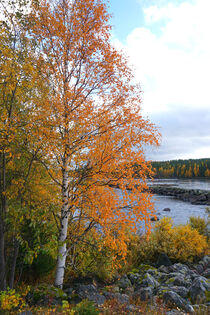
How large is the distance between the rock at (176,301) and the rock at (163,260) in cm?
360

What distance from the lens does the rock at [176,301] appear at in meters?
4.82

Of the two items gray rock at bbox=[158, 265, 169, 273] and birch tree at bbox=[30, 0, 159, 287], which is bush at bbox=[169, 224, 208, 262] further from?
birch tree at bbox=[30, 0, 159, 287]

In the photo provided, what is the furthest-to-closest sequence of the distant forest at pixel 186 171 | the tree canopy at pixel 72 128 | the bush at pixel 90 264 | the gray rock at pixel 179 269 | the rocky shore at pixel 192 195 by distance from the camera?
the distant forest at pixel 186 171
the rocky shore at pixel 192 195
the gray rock at pixel 179 269
the bush at pixel 90 264
the tree canopy at pixel 72 128

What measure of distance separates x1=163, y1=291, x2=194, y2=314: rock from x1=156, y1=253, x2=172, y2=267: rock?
360 centimetres

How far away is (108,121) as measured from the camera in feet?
17.1

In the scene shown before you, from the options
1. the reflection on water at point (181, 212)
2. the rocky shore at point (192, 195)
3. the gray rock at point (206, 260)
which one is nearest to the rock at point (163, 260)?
the gray rock at point (206, 260)

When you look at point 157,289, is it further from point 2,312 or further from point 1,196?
point 1,196

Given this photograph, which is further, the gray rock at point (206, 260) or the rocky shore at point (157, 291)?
the gray rock at point (206, 260)

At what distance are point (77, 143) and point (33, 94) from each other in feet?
5.66

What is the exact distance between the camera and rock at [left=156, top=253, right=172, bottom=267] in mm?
8832

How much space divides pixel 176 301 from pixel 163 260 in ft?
13.0

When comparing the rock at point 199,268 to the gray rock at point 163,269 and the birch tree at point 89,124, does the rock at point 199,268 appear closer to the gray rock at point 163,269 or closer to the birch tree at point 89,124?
the gray rock at point 163,269

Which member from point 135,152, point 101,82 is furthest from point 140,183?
point 101,82

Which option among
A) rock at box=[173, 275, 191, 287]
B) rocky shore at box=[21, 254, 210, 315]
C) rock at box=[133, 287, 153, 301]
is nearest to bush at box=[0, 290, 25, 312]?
rocky shore at box=[21, 254, 210, 315]
